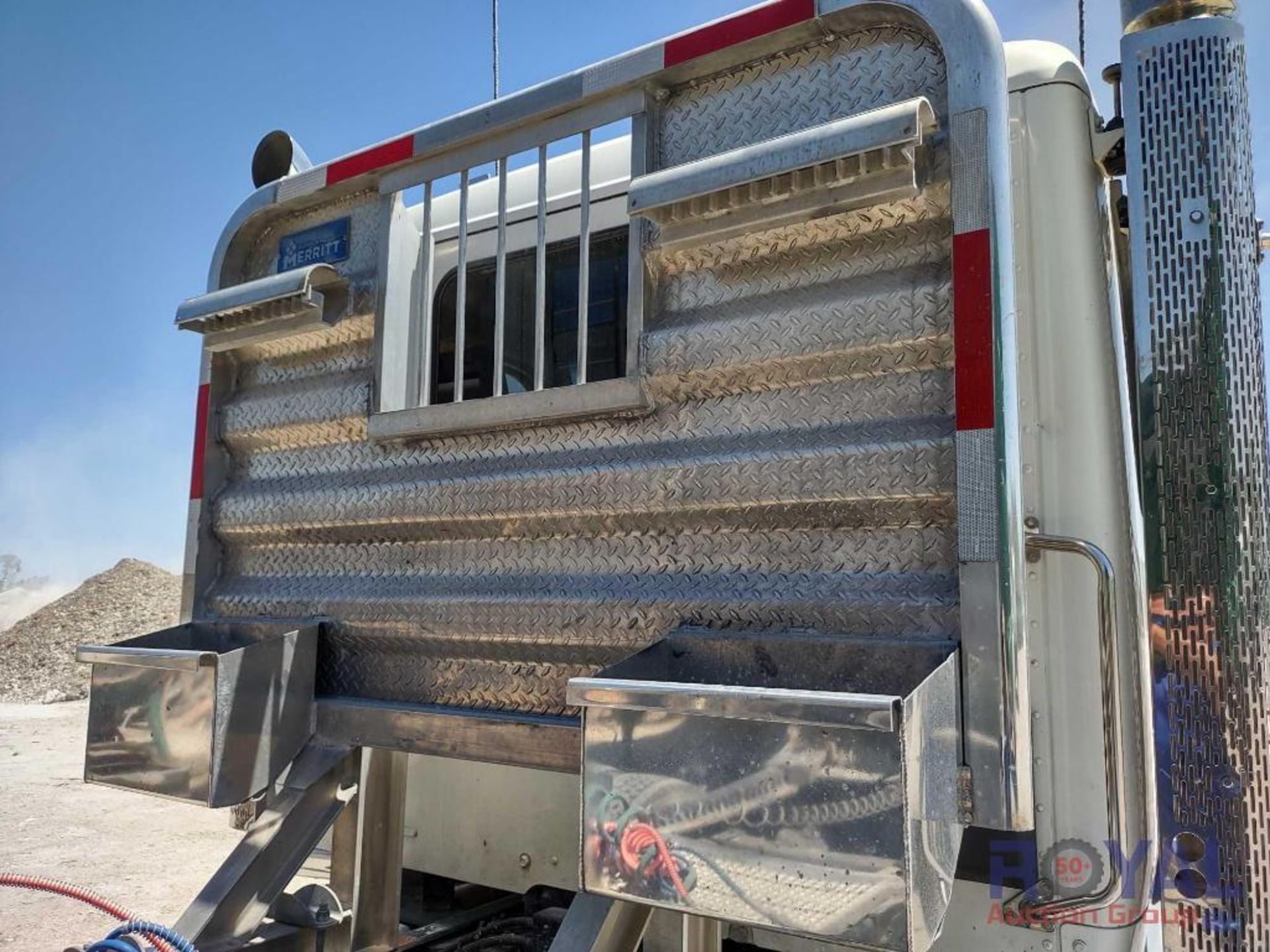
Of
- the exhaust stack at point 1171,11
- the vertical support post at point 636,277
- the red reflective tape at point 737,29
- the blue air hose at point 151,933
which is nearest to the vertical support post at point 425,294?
the vertical support post at point 636,277

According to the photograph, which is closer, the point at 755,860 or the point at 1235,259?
the point at 755,860

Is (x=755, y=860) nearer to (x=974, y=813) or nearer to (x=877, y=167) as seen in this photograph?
(x=974, y=813)

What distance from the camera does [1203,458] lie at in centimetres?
205

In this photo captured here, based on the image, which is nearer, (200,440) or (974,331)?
(974,331)

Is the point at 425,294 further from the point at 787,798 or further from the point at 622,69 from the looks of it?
the point at 787,798

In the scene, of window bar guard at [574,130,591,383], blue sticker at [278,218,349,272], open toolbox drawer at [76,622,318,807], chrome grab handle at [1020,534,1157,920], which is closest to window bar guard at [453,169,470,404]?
window bar guard at [574,130,591,383]

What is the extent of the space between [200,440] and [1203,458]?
2.95 m

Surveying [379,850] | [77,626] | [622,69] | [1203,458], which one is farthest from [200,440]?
[77,626]

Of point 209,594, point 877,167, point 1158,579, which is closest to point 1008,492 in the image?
point 1158,579

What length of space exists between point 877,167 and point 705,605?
1.01 meters

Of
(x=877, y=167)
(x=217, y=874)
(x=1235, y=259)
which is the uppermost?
(x=877, y=167)

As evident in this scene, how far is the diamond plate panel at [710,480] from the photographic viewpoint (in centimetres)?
202

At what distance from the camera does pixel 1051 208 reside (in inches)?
86.8

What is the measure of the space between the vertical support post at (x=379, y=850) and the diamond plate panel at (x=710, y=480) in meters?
0.26
